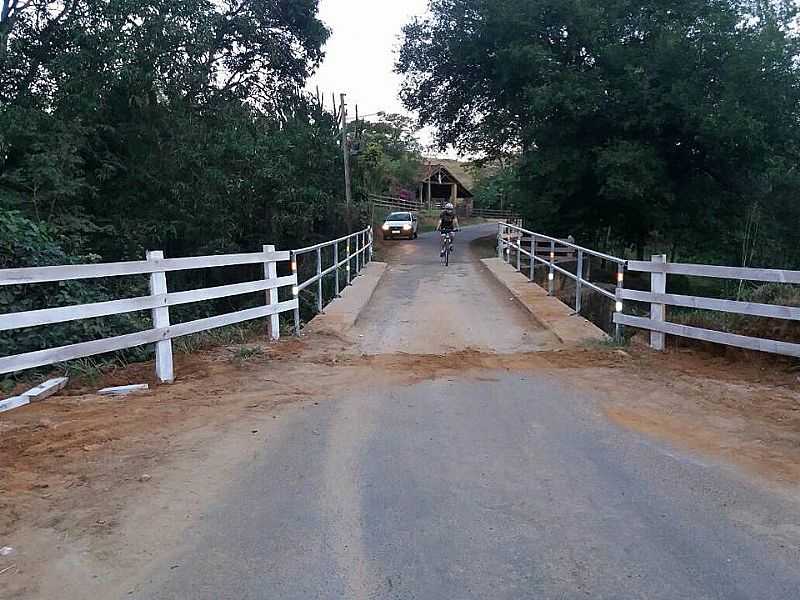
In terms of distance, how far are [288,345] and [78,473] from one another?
187 inches

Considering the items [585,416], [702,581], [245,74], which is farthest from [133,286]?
[245,74]

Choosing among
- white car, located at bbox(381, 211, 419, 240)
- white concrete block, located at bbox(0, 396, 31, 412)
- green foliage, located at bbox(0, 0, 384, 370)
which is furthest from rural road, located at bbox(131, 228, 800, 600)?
white car, located at bbox(381, 211, 419, 240)

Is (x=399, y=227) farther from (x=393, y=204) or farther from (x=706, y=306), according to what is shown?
(x=706, y=306)

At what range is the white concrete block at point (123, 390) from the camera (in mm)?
6891

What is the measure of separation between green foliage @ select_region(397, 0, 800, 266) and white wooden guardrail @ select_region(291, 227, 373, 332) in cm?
876

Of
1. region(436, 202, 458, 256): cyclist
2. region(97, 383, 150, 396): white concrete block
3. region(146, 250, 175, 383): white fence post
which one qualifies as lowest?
region(97, 383, 150, 396): white concrete block

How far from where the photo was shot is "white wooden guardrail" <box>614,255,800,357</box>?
741cm

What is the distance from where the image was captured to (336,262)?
13.5m

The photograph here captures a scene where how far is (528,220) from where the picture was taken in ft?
108

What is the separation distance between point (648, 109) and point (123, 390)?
884 inches

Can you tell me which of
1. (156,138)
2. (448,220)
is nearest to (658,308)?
(448,220)

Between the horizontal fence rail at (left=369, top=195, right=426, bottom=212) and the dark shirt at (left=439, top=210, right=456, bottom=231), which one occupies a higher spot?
the horizontal fence rail at (left=369, top=195, right=426, bottom=212)

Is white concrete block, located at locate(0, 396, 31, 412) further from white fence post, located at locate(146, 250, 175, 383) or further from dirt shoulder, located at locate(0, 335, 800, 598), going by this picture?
white fence post, located at locate(146, 250, 175, 383)

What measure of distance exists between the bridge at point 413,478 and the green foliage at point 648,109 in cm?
1706
